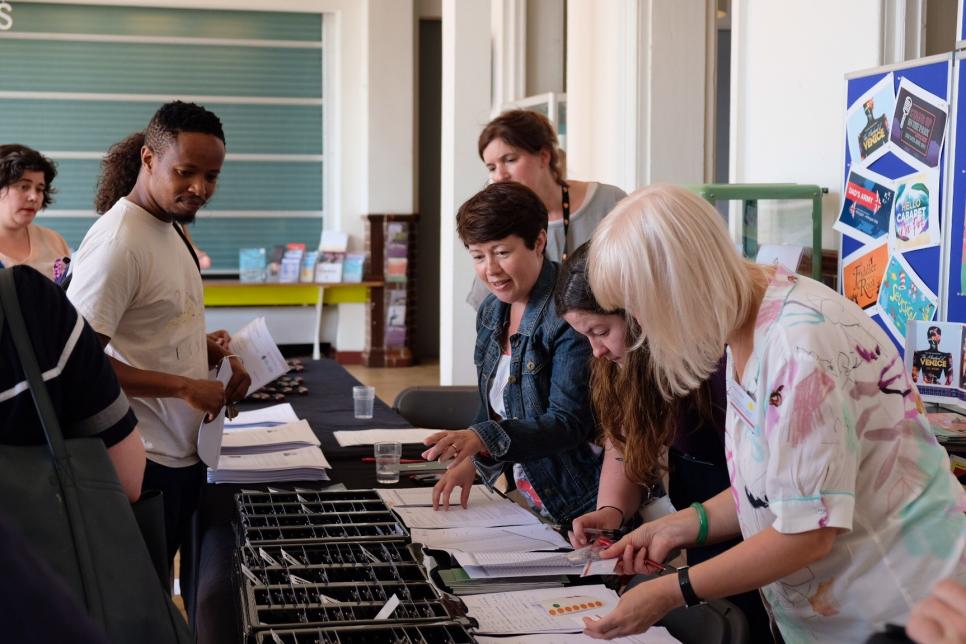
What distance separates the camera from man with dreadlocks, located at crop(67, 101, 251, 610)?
2.45 meters

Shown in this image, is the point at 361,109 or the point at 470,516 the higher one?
the point at 361,109

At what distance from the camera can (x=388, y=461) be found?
2803mm

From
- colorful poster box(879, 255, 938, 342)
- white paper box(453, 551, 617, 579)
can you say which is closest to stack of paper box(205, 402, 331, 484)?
white paper box(453, 551, 617, 579)

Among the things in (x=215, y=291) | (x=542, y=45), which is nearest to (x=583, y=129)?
(x=542, y=45)

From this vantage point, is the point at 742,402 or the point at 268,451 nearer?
the point at 742,402

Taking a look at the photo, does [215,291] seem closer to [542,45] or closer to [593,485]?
[542,45]

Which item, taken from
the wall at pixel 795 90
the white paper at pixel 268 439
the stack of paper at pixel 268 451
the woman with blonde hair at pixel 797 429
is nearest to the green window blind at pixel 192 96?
the wall at pixel 795 90

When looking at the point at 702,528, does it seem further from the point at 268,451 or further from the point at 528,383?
the point at 268,451

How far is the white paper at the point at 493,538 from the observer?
7.20 feet

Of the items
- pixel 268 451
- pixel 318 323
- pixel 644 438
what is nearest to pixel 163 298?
pixel 268 451

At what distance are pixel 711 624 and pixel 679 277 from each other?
21.8 inches

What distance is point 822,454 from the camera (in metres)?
1.47

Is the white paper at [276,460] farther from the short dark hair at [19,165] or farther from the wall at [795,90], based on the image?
the short dark hair at [19,165]

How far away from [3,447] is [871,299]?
3076 mm
